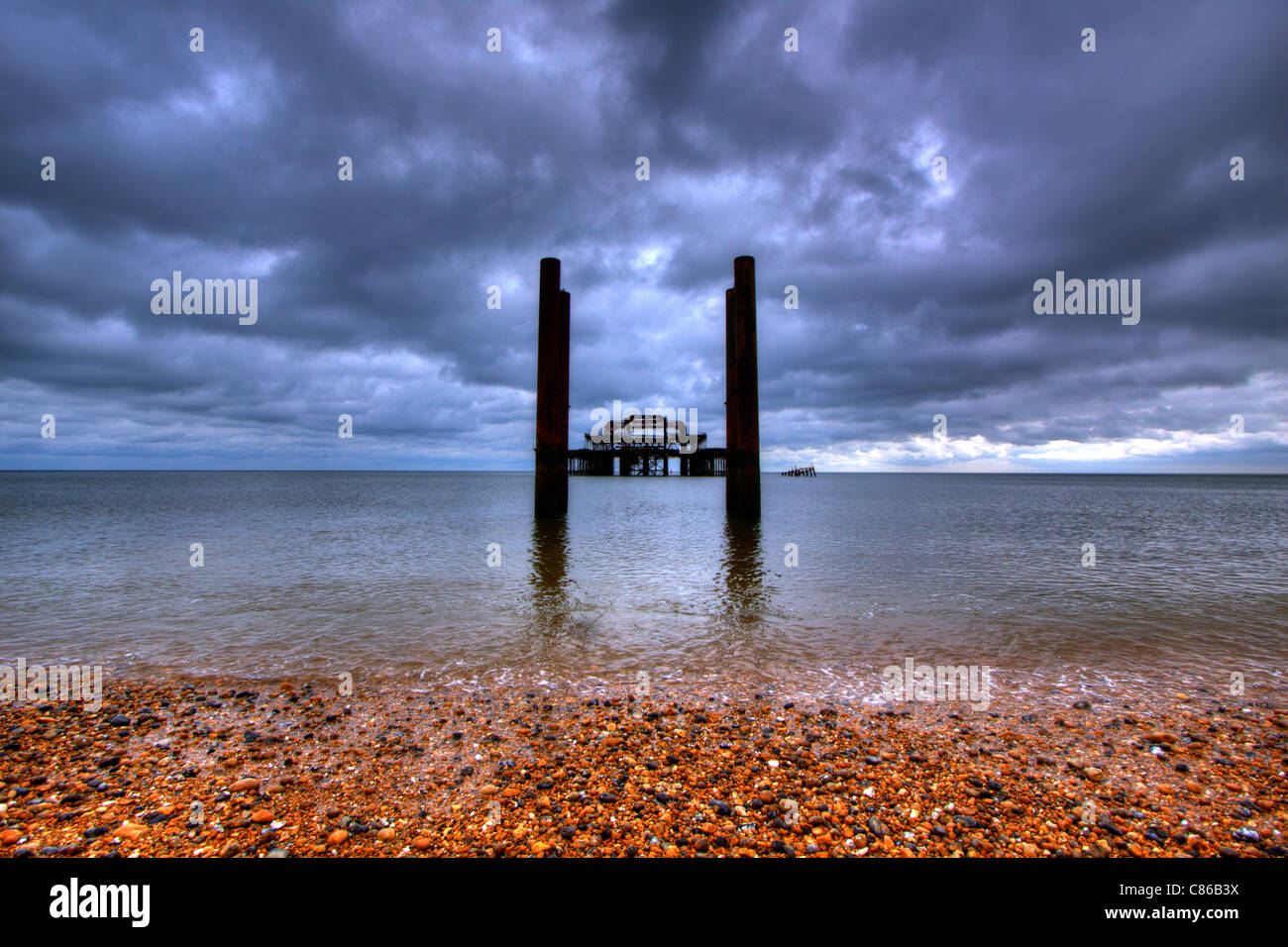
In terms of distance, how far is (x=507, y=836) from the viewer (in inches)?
113

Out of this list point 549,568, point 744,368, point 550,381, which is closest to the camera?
point 549,568

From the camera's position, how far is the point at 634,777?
3504 mm

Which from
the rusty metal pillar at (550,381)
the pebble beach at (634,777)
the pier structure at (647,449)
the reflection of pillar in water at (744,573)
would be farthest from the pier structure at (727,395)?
the pier structure at (647,449)

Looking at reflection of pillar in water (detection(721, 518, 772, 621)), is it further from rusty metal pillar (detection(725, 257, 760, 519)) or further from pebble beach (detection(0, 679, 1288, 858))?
pebble beach (detection(0, 679, 1288, 858))

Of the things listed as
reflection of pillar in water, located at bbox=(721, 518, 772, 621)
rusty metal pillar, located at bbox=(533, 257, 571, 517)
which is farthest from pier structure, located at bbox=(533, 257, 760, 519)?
reflection of pillar in water, located at bbox=(721, 518, 772, 621)

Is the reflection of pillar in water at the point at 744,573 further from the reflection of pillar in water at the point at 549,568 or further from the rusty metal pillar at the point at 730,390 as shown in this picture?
the reflection of pillar in water at the point at 549,568

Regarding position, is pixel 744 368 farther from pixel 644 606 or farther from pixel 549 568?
pixel 644 606

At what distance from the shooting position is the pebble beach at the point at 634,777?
285 centimetres

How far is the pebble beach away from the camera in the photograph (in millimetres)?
2854

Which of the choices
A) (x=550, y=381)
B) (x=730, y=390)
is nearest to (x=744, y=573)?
(x=730, y=390)

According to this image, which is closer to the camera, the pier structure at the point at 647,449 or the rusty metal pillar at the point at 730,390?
the rusty metal pillar at the point at 730,390

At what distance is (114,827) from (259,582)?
874 cm
